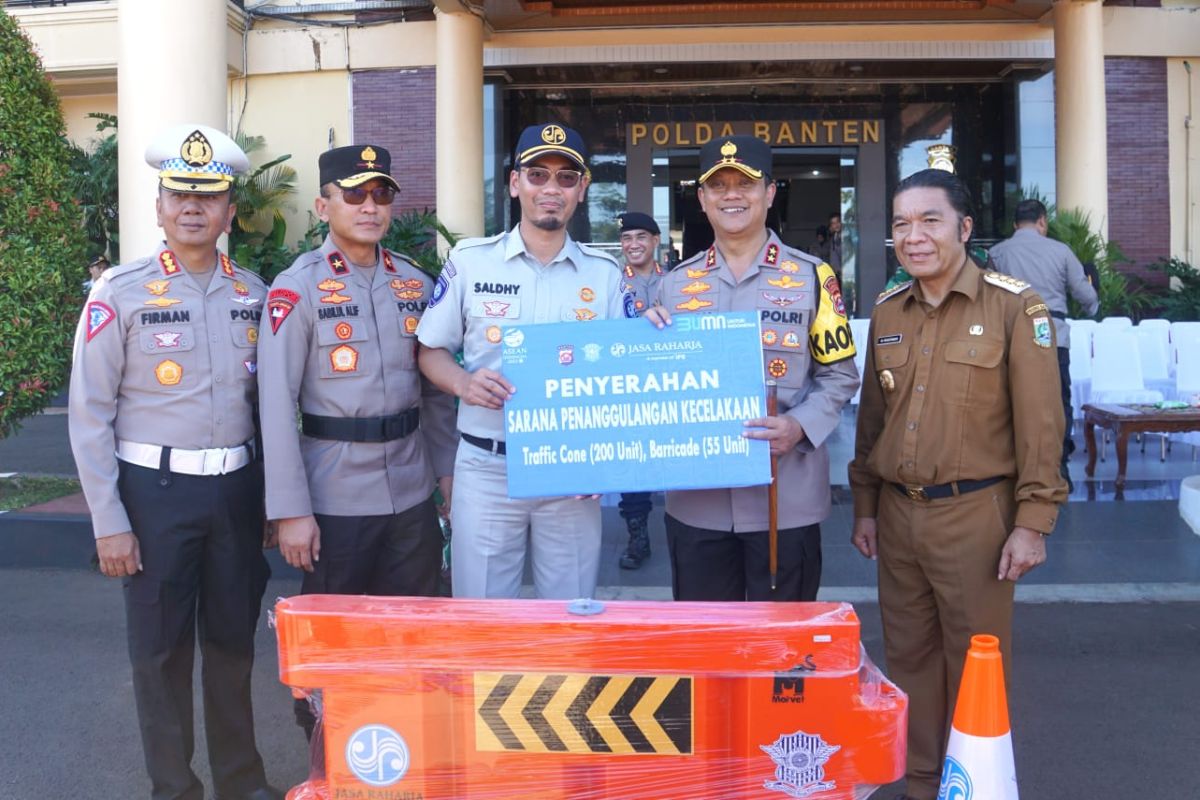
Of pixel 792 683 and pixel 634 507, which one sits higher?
pixel 792 683

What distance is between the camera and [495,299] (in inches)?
129

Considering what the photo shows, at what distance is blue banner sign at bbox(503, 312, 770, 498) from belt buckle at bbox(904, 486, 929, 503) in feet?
1.95

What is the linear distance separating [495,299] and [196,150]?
1.06 metres

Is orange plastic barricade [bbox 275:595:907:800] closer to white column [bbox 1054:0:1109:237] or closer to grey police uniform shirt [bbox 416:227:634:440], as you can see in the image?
grey police uniform shirt [bbox 416:227:634:440]

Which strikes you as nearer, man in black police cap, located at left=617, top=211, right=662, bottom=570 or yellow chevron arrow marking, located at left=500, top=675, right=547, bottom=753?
Result: yellow chevron arrow marking, located at left=500, top=675, right=547, bottom=753

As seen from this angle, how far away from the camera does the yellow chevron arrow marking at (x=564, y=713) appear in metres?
2.17

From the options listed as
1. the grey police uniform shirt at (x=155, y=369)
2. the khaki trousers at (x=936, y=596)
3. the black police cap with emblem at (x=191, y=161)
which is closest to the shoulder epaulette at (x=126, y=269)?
the grey police uniform shirt at (x=155, y=369)

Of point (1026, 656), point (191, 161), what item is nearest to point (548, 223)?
point (191, 161)

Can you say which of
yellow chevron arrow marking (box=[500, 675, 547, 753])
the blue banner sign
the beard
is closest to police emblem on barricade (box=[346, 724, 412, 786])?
yellow chevron arrow marking (box=[500, 675, 547, 753])

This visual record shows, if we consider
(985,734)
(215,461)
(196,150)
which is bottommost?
(985,734)

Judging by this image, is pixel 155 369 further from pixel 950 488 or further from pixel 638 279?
pixel 638 279

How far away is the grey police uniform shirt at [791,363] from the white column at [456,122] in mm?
9764

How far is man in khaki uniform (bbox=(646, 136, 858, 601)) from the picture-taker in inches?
126

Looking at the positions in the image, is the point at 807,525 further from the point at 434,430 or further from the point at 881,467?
the point at 434,430
